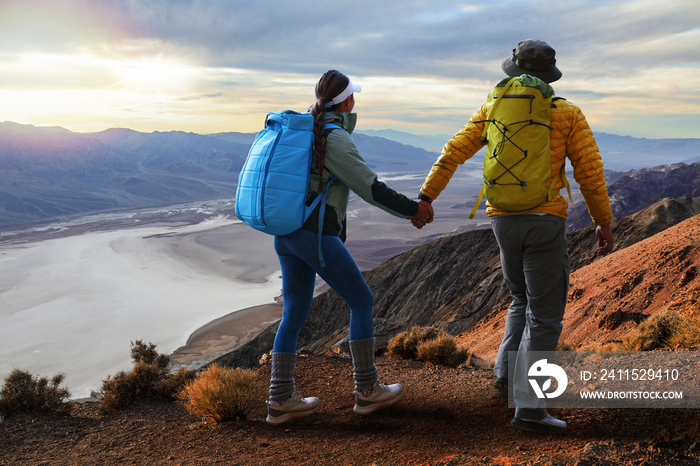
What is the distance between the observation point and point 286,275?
2.36m

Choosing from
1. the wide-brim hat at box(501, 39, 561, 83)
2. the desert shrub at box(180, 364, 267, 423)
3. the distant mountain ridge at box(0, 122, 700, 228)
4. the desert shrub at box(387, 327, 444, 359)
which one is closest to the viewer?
the wide-brim hat at box(501, 39, 561, 83)

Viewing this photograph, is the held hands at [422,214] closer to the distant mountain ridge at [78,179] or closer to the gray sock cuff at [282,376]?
the gray sock cuff at [282,376]

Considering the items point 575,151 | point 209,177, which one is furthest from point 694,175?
point 209,177

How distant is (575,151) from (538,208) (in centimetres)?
30

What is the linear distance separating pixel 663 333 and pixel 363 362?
6.83 ft

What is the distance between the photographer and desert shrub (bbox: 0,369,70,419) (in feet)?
10.8

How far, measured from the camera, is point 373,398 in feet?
7.86

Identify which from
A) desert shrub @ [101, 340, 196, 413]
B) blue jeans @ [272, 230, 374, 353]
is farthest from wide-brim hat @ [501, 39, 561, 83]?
desert shrub @ [101, 340, 196, 413]

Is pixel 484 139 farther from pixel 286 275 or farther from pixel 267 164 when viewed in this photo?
pixel 286 275

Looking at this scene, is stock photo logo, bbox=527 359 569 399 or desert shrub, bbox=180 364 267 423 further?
desert shrub, bbox=180 364 267 423

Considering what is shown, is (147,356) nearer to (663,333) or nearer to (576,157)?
(576,157)

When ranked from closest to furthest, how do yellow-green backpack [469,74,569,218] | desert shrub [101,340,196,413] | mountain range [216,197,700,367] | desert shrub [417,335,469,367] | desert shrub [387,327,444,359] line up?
yellow-green backpack [469,74,569,218]
desert shrub [101,340,196,413]
desert shrub [417,335,469,367]
desert shrub [387,327,444,359]
mountain range [216,197,700,367]

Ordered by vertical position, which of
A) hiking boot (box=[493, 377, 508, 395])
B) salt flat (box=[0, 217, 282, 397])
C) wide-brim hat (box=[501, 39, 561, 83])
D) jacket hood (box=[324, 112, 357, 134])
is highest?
wide-brim hat (box=[501, 39, 561, 83])

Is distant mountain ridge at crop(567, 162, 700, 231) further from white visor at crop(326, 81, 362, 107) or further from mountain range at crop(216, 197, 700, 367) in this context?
white visor at crop(326, 81, 362, 107)
